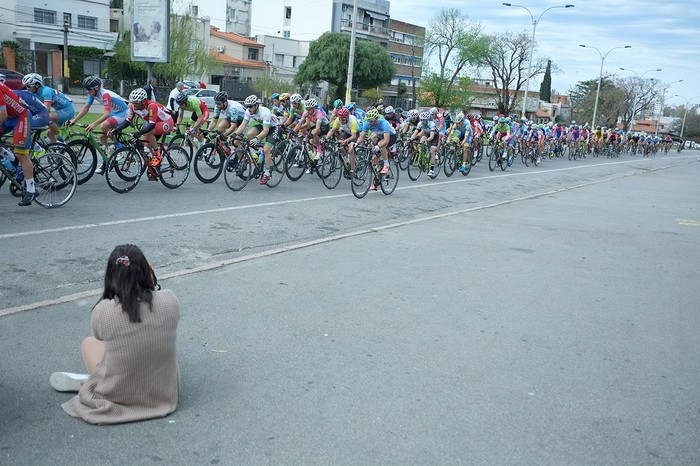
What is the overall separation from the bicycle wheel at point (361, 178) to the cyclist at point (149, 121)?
3811mm

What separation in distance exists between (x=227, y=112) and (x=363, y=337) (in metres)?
9.28

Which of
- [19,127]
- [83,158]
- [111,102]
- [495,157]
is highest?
[111,102]

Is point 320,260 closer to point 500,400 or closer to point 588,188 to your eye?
point 500,400

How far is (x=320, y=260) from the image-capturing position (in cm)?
813

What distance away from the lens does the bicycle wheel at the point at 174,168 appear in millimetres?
12205

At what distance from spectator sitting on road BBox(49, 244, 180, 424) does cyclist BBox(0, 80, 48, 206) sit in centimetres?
596

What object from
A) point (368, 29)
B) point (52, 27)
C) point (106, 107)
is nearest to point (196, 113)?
point (106, 107)

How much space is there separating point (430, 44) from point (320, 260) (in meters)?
80.5

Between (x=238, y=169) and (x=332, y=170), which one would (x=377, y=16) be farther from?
(x=238, y=169)

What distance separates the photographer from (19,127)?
8859mm

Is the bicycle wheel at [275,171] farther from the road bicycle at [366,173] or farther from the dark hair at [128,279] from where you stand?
the dark hair at [128,279]

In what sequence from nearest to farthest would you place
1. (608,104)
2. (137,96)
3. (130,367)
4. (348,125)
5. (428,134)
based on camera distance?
(130,367) < (137,96) < (348,125) < (428,134) < (608,104)

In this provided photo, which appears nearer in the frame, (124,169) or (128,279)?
(128,279)

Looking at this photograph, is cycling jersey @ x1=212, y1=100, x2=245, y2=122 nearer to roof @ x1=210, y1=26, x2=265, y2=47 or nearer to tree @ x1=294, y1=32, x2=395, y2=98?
tree @ x1=294, y1=32, x2=395, y2=98
